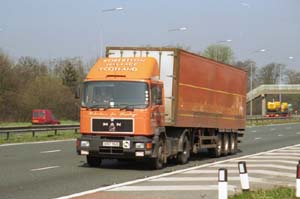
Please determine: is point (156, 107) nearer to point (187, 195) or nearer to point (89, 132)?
point (89, 132)

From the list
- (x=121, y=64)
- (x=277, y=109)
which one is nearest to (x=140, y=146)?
(x=121, y=64)

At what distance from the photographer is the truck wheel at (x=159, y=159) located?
17547 millimetres

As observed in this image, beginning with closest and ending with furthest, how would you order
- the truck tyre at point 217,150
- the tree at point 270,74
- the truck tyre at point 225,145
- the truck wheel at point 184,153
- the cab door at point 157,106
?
1. the cab door at point 157,106
2. the truck wheel at point 184,153
3. the truck tyre at point 217,150
4. the truck tyre at point 225,145
5. the tree at point 270,74

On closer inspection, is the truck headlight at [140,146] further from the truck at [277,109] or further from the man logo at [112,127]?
the truck at [277,109]

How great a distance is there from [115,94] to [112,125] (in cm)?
89

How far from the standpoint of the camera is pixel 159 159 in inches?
699

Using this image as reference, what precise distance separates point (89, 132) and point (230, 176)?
4388mm

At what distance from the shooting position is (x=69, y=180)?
14516 mm

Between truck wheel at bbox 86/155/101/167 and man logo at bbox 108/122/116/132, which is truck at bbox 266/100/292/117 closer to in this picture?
truck wheel at bbox 86/155/101/167

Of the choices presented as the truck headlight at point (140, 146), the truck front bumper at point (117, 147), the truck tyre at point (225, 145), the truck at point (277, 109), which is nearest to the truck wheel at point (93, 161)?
the truck front bumper at point (117, 147)

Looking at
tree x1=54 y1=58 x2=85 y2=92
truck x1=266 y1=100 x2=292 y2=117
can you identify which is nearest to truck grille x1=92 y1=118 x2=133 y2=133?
tree x1=54 y1=58 x2=85 y2=92

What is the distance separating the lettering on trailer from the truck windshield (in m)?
0.56

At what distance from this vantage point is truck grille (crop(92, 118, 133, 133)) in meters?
16.9

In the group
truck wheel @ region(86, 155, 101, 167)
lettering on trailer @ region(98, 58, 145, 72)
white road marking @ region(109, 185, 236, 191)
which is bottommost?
white road marking @ region(109, 185, 236, 191)
